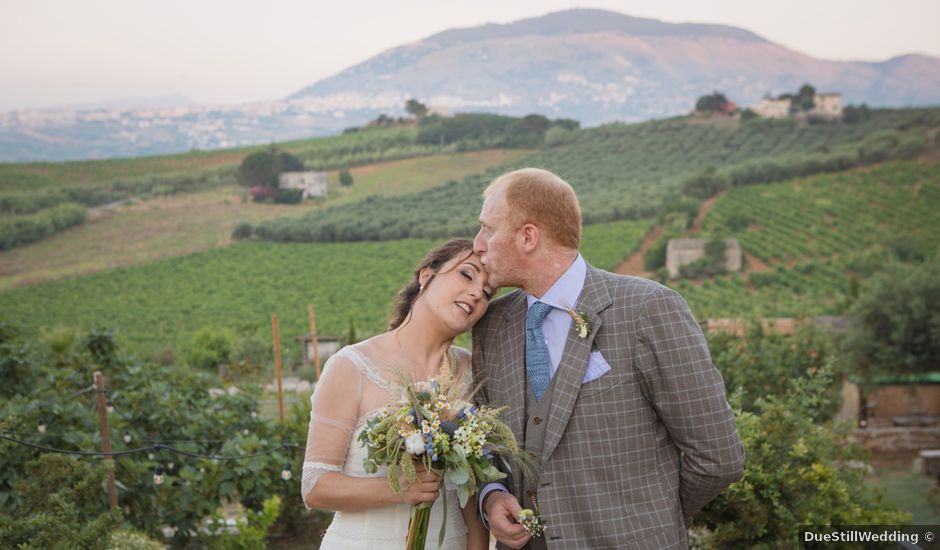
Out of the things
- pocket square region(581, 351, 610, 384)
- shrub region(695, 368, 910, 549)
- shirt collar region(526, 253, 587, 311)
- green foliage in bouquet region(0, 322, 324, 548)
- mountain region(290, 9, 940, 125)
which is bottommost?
green foliage in bouquet region(0, 322, 324, 548)

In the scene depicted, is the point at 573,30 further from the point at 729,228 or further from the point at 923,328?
the point at 923,328

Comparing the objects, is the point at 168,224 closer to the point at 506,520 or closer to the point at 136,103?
the point at 136,103

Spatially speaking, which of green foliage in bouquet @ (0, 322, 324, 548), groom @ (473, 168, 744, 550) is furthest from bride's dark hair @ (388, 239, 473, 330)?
green foliage in bouquet @ (0, 322, 324, 548)

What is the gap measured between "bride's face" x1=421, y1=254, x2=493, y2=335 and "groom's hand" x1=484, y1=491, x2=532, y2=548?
19.1 inches

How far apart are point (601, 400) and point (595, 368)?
0.28 feet

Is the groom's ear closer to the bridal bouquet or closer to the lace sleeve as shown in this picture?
the bridal bouquet

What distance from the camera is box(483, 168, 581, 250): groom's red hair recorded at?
2.33 meters

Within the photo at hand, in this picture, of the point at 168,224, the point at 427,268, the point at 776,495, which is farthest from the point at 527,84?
the point at 427,268

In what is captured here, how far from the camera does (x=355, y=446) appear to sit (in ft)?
8.16

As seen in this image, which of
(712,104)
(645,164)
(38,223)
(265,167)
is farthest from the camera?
(712,104)

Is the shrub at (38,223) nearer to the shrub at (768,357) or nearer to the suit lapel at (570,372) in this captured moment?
the shrub at (768,357)

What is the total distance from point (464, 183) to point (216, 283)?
1332 cm

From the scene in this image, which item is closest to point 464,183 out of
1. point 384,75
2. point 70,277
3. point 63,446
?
point 384,75

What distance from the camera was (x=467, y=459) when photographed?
7.23ft
